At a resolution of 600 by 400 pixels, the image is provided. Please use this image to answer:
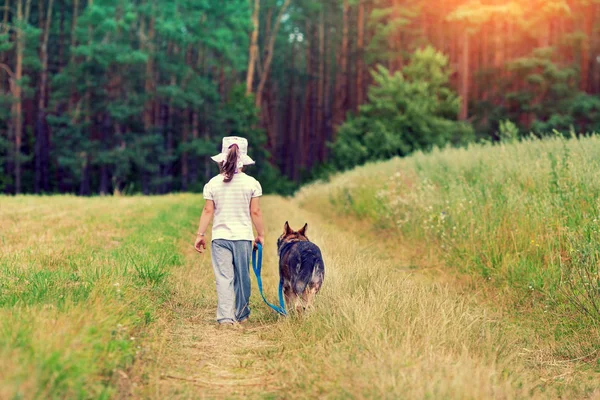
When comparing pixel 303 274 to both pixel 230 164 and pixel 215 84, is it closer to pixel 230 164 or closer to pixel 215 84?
pixel 230 164

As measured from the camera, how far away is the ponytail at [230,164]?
686 cm

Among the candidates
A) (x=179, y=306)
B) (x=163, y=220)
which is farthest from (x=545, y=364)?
(x=163, y=220)

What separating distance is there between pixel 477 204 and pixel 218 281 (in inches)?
204

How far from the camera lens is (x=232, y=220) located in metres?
6.99

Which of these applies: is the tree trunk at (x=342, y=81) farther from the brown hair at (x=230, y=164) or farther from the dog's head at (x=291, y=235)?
the brown hair at (x=230, y=164)

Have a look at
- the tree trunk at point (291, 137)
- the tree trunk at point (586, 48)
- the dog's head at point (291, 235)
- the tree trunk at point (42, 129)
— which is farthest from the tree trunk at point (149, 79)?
the dog's head at point (291, 235)

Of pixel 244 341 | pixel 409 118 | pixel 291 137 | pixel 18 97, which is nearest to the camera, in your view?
pixel 244 341

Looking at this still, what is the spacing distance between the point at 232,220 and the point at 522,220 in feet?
14.0

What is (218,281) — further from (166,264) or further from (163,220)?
(163,220)

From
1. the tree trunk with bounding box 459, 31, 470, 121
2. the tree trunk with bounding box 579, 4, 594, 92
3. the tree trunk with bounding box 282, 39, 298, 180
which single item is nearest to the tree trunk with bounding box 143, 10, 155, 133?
the tree trunk with bounding box 282, 39, 298, 180

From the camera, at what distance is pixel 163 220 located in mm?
14031

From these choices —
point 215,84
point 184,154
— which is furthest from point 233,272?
point 215,84

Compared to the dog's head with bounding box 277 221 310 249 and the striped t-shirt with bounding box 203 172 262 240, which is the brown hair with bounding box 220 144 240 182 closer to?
the striped t-shirt with bounding box 203 172 262 240

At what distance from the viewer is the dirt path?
426cm
